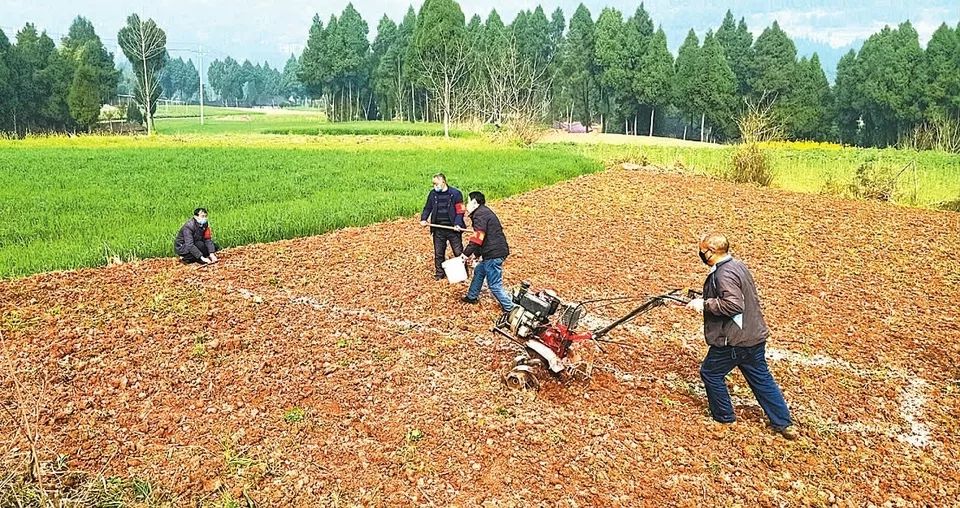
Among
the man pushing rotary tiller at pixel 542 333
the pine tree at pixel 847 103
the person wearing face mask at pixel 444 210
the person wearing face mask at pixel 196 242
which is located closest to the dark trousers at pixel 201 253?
the person wearing face mask at pixel 196 242

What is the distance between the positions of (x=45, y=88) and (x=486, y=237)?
180 feet

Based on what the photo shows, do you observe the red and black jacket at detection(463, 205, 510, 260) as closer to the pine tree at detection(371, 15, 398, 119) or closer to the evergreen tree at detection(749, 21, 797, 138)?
the evergreen tree at detection(749, 21, 797, 138)

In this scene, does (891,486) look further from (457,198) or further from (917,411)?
(457,198)

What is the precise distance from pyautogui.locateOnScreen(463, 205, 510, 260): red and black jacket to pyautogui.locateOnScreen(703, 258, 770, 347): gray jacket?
299 centimetres

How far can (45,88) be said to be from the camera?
5088 cm

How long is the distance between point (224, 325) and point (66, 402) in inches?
80.8

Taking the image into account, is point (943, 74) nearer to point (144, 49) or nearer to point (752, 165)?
point (752, 165)

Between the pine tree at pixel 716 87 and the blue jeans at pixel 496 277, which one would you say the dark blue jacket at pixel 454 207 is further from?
the pine tree at pixel 716 87

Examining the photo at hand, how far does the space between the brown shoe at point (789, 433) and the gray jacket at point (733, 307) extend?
29.8 inches

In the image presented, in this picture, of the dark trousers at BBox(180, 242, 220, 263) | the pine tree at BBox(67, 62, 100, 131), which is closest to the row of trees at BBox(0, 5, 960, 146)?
the pine tree at BBox(67, 62, 100, 131)

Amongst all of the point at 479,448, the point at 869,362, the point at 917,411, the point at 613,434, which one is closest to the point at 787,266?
the point at 869,362

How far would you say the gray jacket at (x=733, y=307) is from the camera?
5.02m

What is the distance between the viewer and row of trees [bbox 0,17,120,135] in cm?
4894

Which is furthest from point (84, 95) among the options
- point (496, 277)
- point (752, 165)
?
point (496, 277)
